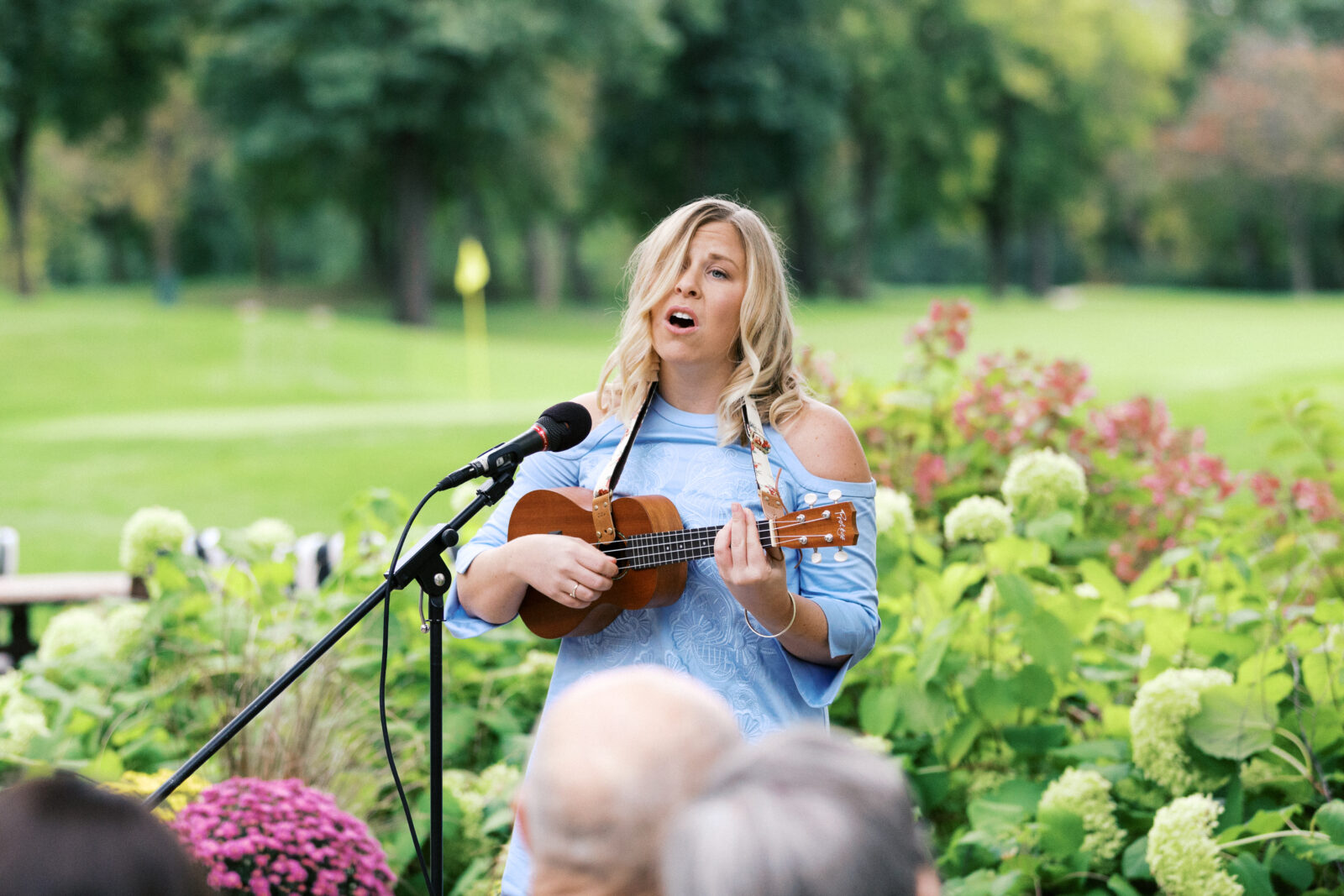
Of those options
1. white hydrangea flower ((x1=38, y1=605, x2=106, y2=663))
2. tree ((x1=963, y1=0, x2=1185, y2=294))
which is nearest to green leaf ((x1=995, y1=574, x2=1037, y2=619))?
white hydrangea flower ((x1=38, y1=605, x2=106, y2=663))

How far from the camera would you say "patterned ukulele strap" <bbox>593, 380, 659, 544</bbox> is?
2.29 metres

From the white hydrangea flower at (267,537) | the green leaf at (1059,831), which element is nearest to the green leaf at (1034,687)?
the green leaf at (1059,831)

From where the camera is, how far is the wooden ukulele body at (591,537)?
2230 mm

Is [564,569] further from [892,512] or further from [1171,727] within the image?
[892,512]

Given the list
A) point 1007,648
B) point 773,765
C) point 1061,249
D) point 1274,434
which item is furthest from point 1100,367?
point 1061,249

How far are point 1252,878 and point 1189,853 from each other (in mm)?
160

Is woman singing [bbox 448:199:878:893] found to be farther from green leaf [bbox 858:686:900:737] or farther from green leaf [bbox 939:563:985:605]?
green leaf [bbox 939:563:985:605]

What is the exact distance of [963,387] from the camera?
5141mm

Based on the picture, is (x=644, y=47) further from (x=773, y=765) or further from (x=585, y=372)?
(x=773, y=765)

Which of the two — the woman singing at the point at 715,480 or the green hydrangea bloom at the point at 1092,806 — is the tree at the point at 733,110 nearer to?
the green hydrangea bloom at the point at 1092,806

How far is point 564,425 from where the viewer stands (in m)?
2.40

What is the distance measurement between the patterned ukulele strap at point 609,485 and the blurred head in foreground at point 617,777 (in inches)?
41.9

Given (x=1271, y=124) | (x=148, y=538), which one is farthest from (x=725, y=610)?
(x=1271, y=124)

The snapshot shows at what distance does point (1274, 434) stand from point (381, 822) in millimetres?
12466
